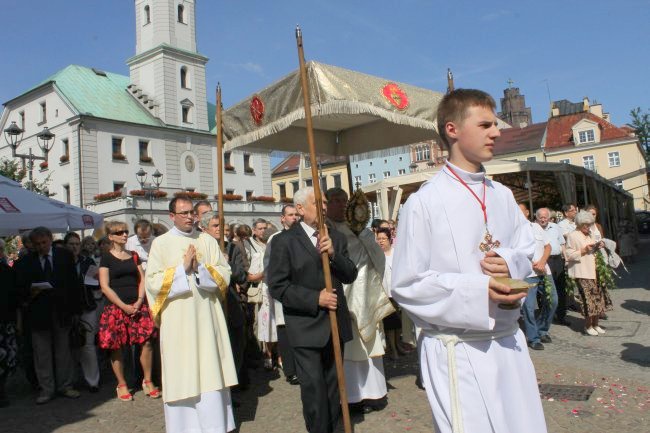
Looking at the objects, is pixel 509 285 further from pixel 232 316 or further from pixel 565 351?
pixel 565 351

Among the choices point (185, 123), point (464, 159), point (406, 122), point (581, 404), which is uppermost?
point (185, 123)

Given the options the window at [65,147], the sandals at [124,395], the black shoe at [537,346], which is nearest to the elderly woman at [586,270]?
the black shoe at [537,346]

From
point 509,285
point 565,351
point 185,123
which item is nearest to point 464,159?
point 509,285

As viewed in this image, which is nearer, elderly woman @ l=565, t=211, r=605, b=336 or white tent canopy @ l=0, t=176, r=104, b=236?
elderly woman @ l=565, t=211, r=605, b=336

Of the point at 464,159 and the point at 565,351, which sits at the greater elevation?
the point at 464,159

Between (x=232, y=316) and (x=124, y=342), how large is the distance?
1519mm

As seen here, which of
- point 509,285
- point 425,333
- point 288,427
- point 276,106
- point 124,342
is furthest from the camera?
point 124,342

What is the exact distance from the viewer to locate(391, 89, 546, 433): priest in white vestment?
217 centimetres

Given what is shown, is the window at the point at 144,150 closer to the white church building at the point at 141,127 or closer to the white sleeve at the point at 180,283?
the white church building at the point at 141,127

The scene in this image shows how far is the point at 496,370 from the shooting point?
7.29ft

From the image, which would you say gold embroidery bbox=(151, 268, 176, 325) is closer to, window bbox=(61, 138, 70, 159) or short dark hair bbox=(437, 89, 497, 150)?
short dark hair bbox=(437, 89, 497, 150)

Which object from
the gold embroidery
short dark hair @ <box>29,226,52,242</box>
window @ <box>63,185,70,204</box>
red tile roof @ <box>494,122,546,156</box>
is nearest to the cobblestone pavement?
the gold embroidery

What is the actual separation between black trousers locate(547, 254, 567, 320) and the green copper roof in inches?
1440

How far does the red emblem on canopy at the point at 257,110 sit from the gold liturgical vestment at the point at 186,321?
4.99 ft
